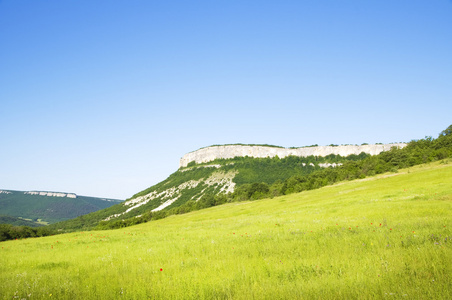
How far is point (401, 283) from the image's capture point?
5668 millimetres

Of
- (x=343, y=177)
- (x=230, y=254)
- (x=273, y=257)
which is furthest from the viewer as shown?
(x=343, y=177)

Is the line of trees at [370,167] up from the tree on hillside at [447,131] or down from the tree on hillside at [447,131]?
down

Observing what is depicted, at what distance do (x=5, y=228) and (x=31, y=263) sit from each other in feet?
206

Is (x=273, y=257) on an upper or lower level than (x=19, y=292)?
lower

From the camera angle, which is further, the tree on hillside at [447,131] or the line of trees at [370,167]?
the tree on hillside at [447,131]

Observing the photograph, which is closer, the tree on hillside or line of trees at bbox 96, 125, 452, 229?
line of trees at bbox 96, 125, 452, 229

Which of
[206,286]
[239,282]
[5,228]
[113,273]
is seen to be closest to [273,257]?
[239,282]

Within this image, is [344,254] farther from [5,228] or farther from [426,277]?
[5,228]

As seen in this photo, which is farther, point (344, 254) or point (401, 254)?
point (344, 254)

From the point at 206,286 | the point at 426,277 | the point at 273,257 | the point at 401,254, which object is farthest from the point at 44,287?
the point at 401,254

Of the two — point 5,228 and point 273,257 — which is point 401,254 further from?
point 5,228

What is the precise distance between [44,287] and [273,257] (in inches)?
286

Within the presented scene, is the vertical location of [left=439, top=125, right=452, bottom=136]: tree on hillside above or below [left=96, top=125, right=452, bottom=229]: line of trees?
above

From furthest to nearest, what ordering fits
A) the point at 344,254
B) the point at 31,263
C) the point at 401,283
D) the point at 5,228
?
the point at 5,228 → the point at 31,263 → the point at 344,254 → the point at 401,283
